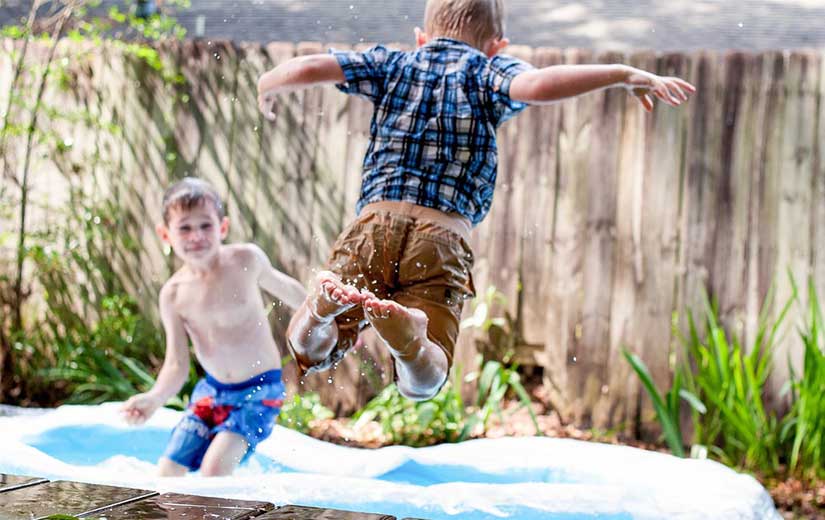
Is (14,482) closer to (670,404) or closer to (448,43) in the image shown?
(448,43)

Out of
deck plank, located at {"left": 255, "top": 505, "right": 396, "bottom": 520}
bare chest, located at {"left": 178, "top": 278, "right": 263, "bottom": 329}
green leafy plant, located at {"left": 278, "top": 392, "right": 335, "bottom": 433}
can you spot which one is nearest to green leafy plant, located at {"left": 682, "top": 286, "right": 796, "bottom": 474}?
green leafy plant, located at {"left": 278, "top": 392, "right": 335, "bottom": 433}

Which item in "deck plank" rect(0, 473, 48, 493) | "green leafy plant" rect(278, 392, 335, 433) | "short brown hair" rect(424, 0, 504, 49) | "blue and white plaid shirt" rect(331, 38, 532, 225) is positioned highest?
"short brown hair" rect(424, 0, 504, 49)

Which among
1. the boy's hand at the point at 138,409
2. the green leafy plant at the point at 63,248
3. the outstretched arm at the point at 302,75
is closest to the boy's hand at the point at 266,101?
the outstretched arm at the point at 302,75

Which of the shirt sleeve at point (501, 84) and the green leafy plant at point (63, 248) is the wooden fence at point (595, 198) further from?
the shirt sleeve at point (501, 84)

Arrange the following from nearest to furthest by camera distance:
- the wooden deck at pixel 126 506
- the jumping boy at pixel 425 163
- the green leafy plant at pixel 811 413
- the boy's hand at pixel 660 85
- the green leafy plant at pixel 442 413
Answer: the wooden deck at pixel 126 506, the boy's hand at pixel 660 85, the jumping boy at pixel 425 163, the green leafy plant at pixel 811 413, the green leafy plant at pixel 442 413

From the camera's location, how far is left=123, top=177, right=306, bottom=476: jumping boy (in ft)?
11.0

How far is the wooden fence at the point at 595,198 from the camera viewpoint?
15.0ft

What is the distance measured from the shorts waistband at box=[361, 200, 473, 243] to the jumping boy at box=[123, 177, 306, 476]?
0.82m

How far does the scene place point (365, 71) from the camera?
2695 mm

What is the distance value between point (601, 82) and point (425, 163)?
0.51 meters

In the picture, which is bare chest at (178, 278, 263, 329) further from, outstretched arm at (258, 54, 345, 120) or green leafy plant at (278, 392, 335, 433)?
green leafy plant at (278, 392, 335, 433)

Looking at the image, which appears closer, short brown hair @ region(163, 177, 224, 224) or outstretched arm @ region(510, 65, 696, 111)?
outstretched arm @ region(510, 65, 696, 111)

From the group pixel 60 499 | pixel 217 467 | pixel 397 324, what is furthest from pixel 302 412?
pixel 60 499

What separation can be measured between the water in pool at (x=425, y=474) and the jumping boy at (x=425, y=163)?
1.43ft
